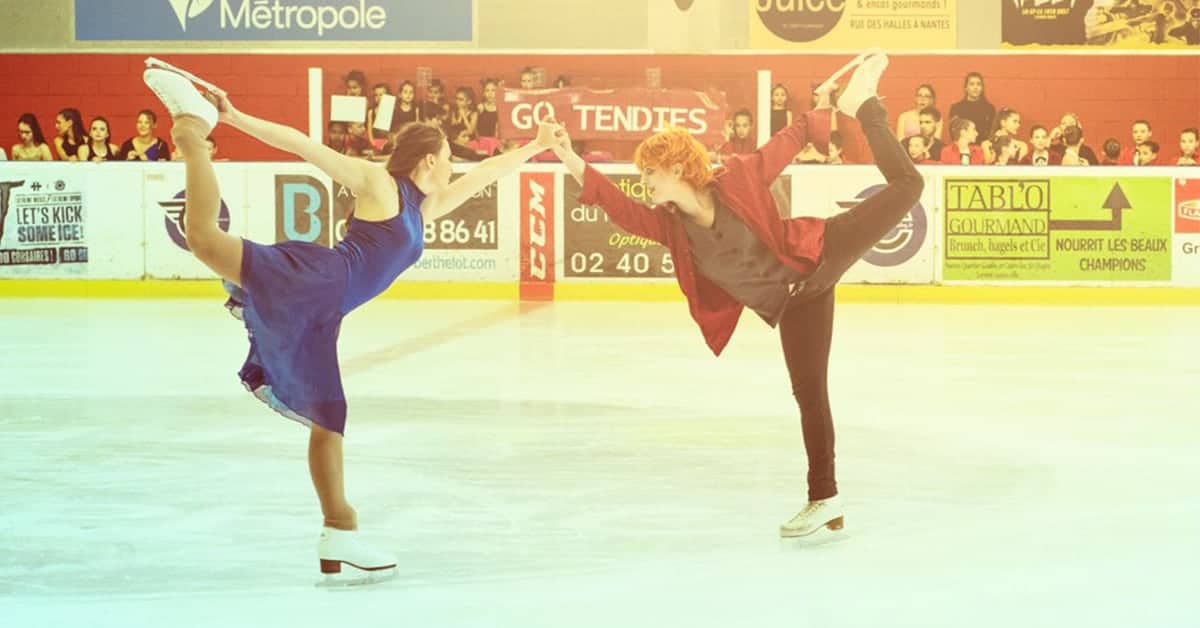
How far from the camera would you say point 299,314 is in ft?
14.2

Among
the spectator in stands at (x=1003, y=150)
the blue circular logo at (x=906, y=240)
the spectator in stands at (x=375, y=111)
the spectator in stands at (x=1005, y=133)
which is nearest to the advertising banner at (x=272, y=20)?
the spectator in stands at (x=375, y=111)

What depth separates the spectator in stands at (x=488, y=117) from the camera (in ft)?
54.3

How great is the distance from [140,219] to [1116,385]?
8824mm

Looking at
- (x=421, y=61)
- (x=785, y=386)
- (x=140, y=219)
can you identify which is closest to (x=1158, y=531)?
(x=785, y=386)

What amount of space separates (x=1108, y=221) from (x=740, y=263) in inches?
390

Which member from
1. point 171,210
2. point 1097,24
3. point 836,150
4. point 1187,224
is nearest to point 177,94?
point 171,210

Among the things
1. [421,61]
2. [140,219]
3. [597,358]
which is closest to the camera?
[597,358]

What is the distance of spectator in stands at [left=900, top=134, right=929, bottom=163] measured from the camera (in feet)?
49.6

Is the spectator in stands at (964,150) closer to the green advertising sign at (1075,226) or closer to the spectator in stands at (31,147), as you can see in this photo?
the green advertising sign at (1075,226)

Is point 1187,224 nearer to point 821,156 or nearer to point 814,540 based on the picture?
point 821,156

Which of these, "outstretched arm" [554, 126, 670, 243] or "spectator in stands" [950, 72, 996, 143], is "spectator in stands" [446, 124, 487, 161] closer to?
"spectator in stands" [950, 72, 996, 143]

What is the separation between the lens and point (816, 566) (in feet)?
15.0

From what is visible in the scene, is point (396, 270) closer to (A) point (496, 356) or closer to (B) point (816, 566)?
(B) point (816, 566)

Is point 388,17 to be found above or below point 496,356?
above
